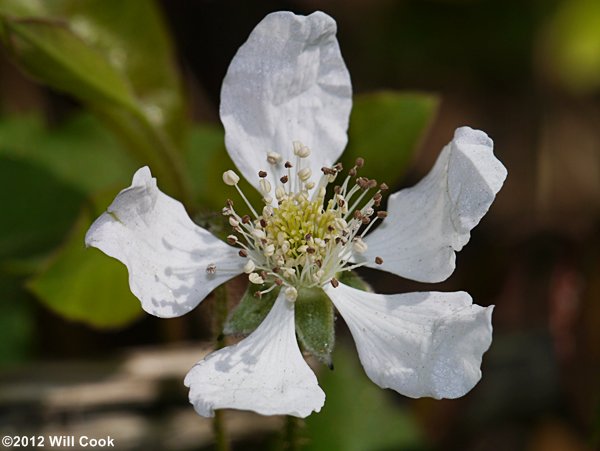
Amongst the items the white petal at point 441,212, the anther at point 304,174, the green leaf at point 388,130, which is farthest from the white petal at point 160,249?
the green leaf at point 388,130

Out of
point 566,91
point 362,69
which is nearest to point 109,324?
point 362,69

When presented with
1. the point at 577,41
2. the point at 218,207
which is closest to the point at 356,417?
the point at 218,207

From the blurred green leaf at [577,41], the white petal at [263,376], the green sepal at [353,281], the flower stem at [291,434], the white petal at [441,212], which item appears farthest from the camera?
the blurred green leaf at [577,41]

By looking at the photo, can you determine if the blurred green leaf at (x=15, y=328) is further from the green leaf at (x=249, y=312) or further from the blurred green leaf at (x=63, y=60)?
the green leaf at (x=249, y=312)

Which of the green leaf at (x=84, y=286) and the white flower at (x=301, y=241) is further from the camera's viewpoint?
the green leaf at (x=84, y=286)

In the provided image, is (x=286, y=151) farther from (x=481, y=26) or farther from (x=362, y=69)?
(x=481, y=26)
